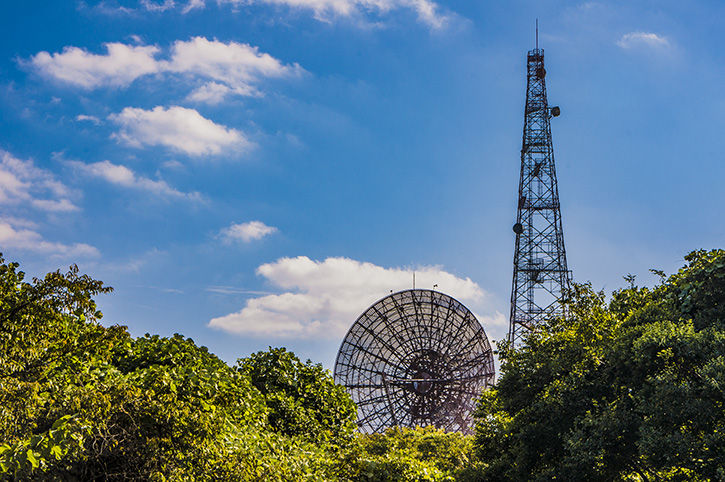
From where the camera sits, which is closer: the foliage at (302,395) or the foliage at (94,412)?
the foliage at (94,412)

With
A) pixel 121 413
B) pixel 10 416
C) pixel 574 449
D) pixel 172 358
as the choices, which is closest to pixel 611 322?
pixel 574 449

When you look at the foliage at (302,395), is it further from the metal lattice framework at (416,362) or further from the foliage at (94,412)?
the metal lattice framework at (416,362)

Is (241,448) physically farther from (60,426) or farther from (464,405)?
(464,405)

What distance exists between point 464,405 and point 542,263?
1432cm

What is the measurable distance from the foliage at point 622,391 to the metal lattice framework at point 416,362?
1782cm

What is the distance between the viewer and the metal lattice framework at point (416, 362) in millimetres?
45312

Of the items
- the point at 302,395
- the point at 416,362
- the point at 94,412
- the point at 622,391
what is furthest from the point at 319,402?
the point at 416,362

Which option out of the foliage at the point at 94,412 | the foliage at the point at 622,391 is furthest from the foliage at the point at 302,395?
Result: the foliage at the point at 94,412

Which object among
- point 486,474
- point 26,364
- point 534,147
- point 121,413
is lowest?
point 486,474

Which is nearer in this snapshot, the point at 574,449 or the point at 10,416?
the point at 10,416

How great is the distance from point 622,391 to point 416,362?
26.5 metres

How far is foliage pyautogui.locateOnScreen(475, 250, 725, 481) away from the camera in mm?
17266

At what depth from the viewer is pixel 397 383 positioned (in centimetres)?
4553

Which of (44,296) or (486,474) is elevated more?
(44,296)
